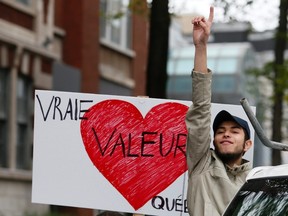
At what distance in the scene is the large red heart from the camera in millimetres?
7324

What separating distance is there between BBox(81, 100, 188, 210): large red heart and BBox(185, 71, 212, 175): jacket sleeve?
1.07m

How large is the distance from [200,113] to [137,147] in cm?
123

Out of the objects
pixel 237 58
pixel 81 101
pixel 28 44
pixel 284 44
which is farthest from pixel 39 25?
pixel 237 58

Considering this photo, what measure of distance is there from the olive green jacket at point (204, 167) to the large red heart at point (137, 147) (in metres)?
1.05

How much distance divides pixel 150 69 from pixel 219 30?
82724mm

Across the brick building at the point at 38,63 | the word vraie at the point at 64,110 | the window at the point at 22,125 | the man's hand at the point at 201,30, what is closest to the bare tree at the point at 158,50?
the brick building at the point at 38,63

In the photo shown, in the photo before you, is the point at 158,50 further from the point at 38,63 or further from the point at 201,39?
the point at 38,63

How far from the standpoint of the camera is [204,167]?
622 cm

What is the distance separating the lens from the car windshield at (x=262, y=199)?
521cm

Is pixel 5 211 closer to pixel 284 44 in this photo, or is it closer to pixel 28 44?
pixel 28 44

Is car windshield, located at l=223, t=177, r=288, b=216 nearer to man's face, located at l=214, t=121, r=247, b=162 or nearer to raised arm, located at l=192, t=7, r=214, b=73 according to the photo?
man's face, located at l=214, t=121, r=247, b=162

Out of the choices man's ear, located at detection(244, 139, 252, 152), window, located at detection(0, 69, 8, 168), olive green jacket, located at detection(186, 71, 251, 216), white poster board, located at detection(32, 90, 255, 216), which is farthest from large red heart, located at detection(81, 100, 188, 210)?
window, located at detection(0, 69, 8, 168)

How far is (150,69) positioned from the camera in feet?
52.4

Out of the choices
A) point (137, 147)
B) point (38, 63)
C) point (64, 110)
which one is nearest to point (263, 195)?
point (137, 147)
